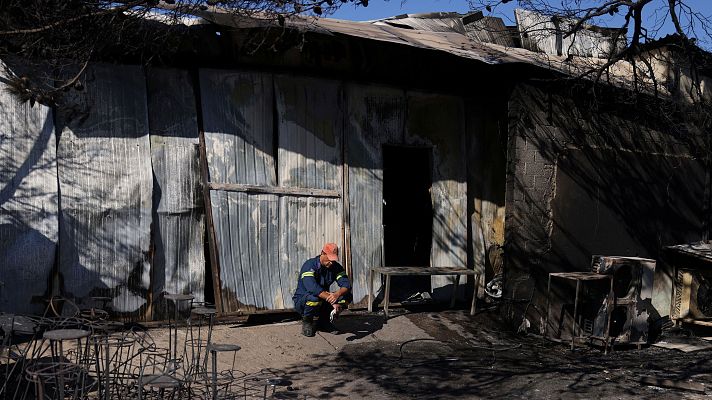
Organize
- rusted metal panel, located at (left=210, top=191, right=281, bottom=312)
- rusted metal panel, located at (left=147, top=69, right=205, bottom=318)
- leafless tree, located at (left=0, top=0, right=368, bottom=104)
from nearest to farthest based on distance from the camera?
leafless tree, located at (left=0, top=0, right=368, bottom=104), rusted metal panel, located at (left=147, top=69, right=205, bottom=318), rusted metal panel, located at (left=210, top=191, right=281, bottom=312)

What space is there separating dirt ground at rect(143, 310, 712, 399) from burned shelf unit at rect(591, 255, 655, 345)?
0.23 meters

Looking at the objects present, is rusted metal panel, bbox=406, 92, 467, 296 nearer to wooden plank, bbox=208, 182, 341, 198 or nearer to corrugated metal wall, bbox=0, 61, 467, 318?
corrugated metal wall, bbox=0, 61, 467, 318

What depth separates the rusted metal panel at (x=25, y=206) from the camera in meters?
8.32

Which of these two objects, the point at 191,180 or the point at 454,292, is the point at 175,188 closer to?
the point at 191,180

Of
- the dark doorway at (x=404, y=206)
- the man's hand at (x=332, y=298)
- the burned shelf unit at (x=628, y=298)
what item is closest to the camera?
the man's hand at (x=332, y=298)

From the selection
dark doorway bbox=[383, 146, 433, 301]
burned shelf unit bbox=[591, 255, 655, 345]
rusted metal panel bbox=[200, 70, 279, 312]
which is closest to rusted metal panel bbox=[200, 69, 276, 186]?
rusted metal panel bbox=[200, 70, 279, 312]

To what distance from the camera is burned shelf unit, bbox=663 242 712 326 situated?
36.4ft

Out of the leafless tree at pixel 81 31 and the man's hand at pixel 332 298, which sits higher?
the leafless tree at pixel 81 31

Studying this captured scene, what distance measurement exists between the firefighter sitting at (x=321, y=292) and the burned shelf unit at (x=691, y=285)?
5056mm

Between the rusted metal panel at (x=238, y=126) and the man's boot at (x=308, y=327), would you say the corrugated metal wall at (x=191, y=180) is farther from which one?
the man's boot at (x=308, y=327)

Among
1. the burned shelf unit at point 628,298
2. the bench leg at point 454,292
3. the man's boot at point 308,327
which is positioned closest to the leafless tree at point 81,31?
the man's boot at point 308,327

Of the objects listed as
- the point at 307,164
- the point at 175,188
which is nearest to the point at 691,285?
the point at 307,164

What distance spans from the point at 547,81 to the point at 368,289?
3608 millimetres

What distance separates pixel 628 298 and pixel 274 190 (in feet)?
15.3
